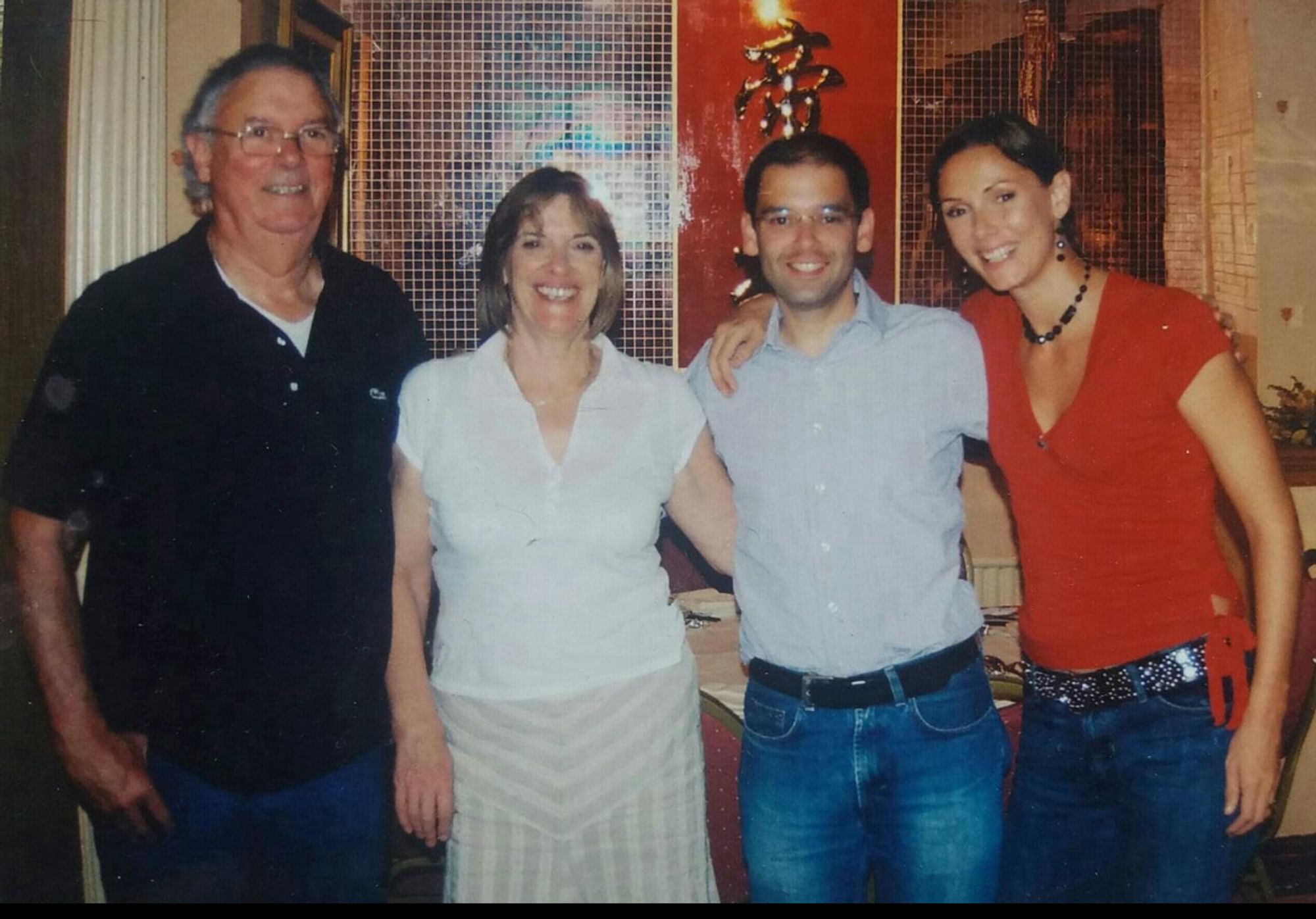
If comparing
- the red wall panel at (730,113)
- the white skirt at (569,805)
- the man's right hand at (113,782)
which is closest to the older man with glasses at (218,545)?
the man's right hand at (113,782)

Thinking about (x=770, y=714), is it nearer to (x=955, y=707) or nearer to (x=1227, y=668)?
(x=955, y=707)

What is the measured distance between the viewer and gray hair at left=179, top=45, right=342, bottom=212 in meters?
1.66

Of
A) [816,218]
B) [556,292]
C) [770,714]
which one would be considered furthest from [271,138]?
[770,714]

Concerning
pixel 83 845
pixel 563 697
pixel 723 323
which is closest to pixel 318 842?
pixel 563 697

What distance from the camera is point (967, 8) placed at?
329 cm

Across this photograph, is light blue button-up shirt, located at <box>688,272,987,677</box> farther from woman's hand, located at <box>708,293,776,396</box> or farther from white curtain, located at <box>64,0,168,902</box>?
white curtain, located at <box>64,0,168,902</box>

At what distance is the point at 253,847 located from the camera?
158 cm

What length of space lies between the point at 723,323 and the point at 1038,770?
99 cm

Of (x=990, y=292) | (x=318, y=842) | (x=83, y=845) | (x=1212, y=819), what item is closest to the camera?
(x=1212, y=819)

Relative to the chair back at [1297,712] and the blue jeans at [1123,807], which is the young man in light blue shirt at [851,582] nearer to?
the blue jeans at [1123,807]

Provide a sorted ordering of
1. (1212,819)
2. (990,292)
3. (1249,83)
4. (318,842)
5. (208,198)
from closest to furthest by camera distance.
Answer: (1212,819) < (318,842) < (208,198) < (990,292) < (1249,83)

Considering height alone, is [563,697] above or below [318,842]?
above

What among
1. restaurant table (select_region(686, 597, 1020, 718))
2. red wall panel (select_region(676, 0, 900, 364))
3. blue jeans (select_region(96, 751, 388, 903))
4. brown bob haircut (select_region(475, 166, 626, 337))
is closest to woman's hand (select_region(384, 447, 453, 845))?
blue jeans (select_region(96, 751, 388, 903))

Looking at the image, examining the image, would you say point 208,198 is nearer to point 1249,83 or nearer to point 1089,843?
point 1089,843
